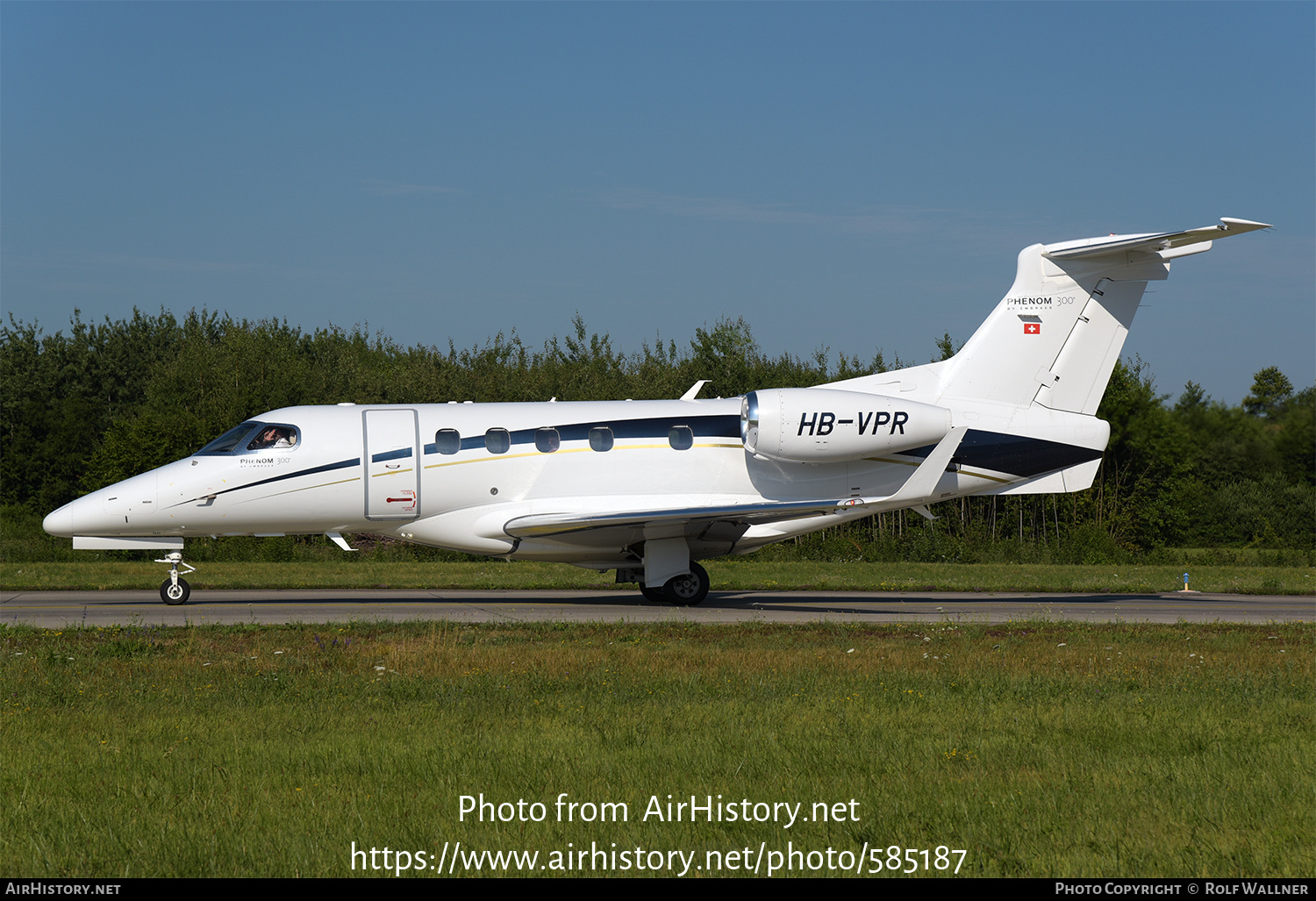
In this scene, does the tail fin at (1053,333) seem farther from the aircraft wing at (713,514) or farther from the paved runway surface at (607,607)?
the paved runway surface at (607,607)

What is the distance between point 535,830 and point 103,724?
15.0 feet

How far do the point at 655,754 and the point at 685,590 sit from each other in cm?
1138

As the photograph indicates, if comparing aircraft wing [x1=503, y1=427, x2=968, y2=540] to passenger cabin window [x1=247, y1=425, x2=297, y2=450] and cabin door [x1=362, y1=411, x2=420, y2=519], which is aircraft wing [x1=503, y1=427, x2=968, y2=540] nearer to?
cabin door [x1=362, y1=411, x2=420, y2=519]

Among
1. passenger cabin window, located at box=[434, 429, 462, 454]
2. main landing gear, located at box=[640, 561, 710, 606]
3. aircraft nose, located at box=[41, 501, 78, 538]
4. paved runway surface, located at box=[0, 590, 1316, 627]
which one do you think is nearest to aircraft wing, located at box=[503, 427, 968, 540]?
main landing gear, located at box=[640, 561, 710, 606]

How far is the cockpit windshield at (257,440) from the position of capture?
18.0 metres

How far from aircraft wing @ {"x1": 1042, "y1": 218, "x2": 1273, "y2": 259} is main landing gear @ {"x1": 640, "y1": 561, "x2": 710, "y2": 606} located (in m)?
8.33

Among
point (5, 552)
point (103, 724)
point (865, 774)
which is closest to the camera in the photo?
point (865, 774)

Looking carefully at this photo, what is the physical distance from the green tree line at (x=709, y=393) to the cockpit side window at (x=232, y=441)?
1983 centimetres

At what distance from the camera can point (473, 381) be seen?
48.8 meters

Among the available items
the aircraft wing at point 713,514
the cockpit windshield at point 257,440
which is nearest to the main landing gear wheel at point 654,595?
the aircraft wing at point 713,514

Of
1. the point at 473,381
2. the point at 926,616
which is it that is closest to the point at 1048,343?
the point at 926,616

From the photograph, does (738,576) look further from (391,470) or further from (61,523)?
(61,523)

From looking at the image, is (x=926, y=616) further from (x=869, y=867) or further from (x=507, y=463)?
(x=869, y=867)

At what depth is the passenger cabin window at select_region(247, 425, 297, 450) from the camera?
17984 millimetres
